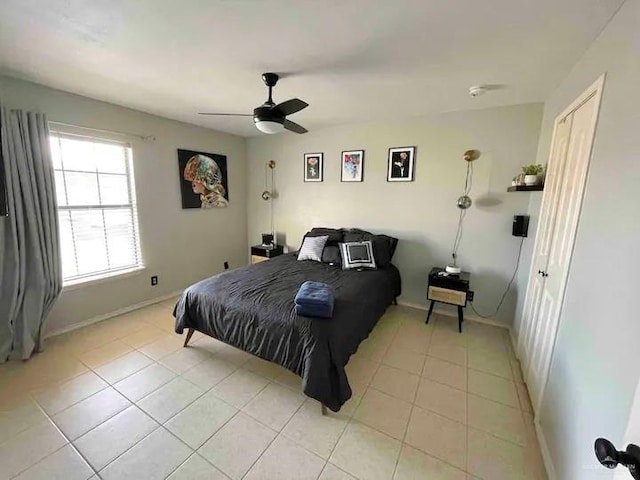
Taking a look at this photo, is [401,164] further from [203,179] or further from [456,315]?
[203,179]

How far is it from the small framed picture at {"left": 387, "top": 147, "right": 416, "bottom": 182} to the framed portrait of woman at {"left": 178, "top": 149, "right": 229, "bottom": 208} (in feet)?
8.48

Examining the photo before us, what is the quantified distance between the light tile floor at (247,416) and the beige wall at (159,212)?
54 cm

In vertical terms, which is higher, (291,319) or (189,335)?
(291,319)

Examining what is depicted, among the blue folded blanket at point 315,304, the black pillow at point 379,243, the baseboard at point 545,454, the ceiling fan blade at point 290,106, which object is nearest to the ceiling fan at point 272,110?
the ceiling fan blade at point 290,106

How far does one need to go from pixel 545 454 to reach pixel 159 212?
13.9ft

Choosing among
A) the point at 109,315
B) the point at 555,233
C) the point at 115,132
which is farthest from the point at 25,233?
the point at 555,233

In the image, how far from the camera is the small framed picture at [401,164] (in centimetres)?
337

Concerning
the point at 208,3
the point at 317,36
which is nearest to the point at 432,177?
the point at 317,36

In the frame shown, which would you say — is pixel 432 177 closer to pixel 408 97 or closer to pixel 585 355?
pixel 408 97

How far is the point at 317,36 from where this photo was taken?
63.8 inches

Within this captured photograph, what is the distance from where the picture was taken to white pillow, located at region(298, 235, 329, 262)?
348 centimetres

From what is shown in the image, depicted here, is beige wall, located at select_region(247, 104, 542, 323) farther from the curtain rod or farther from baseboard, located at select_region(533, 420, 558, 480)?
the curtain rod

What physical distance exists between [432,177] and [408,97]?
1.03 meters

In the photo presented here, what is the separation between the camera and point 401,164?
3.43 m
